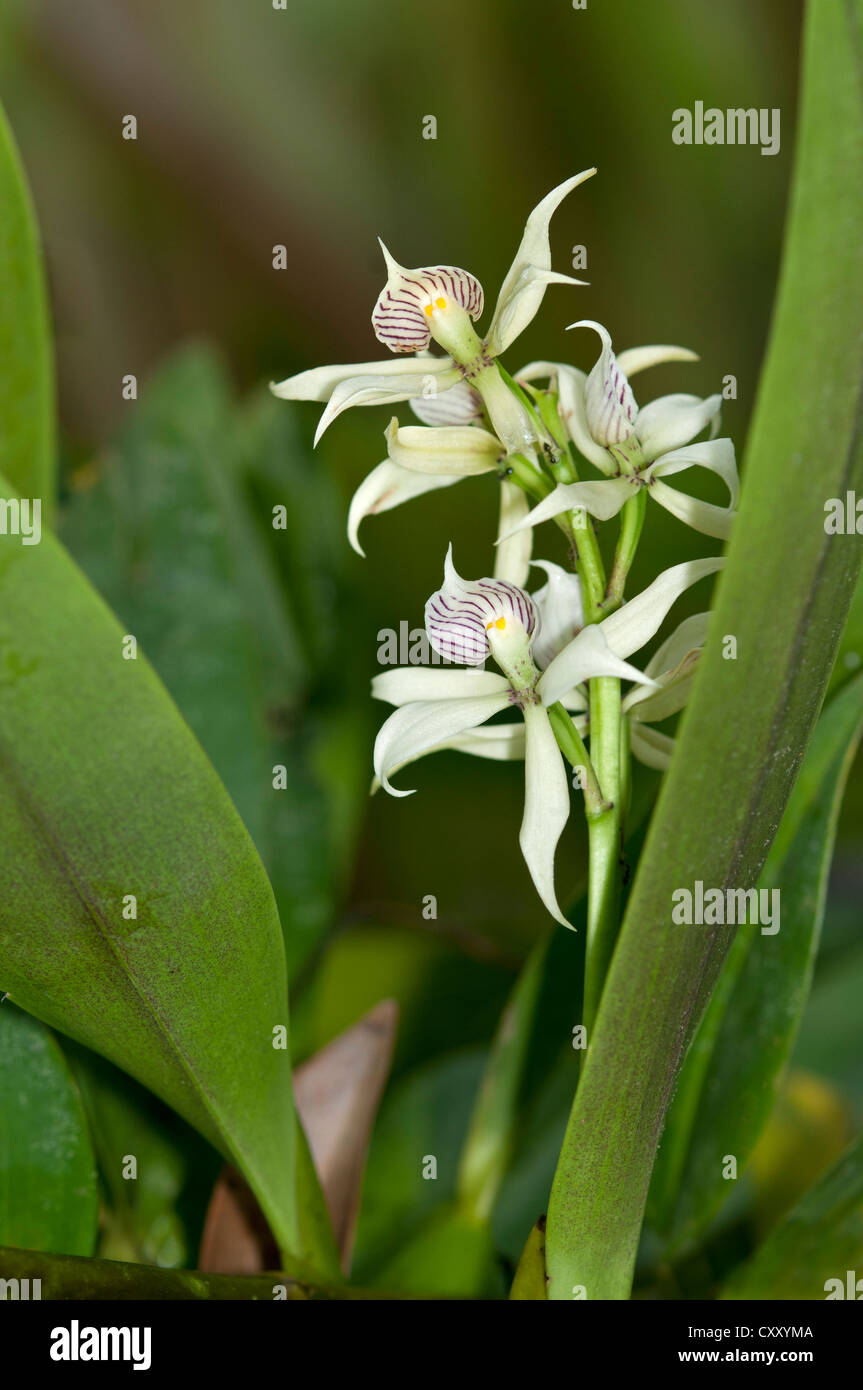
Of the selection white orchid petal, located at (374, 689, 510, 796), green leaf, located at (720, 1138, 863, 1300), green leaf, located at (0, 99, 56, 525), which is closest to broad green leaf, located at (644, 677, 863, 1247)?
green leaf, located at (720, 1138, 863, 1300)

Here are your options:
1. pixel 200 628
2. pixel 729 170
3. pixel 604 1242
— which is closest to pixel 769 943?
pixel 604 1242

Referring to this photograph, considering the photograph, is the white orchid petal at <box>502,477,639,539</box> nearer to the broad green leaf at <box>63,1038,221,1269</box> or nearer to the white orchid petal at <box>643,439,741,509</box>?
the white orchid petal at <box>643,439,741,509</box>

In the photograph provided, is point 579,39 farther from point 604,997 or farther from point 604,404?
point 604,997

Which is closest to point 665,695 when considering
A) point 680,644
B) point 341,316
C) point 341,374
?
point 680,644

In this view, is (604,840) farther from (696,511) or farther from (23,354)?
(23,354)

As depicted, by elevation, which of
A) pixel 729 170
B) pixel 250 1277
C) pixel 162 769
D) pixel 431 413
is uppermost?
pixel 729 170
